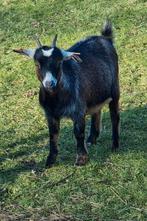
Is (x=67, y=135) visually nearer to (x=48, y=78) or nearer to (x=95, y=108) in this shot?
(x=95, y=108)

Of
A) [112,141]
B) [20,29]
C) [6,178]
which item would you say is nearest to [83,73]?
[112,141]

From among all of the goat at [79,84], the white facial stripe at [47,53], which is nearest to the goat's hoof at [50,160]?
the goat at [79,84]

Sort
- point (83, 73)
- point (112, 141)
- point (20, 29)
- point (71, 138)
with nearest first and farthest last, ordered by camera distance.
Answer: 1. point (83, 73)
2. point (112, 141)
3. point (71, 138)
4. point (20, 29)

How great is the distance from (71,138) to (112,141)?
83 cm

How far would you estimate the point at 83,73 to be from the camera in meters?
7.89

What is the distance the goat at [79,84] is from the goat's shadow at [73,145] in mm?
189

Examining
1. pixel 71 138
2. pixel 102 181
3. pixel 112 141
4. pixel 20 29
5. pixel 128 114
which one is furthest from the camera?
pixel 20 29

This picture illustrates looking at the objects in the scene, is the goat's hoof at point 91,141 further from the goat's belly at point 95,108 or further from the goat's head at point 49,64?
the goat's head at point 49,64

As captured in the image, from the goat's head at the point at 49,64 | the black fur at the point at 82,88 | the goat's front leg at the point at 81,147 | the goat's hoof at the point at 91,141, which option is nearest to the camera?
the goat's head at the point at 49,64

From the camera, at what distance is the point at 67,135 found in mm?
9242

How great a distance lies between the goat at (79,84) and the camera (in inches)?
277

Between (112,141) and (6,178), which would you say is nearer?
(6,178)

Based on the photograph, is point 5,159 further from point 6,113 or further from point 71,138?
point 6,113

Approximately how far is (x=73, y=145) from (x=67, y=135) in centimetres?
59
